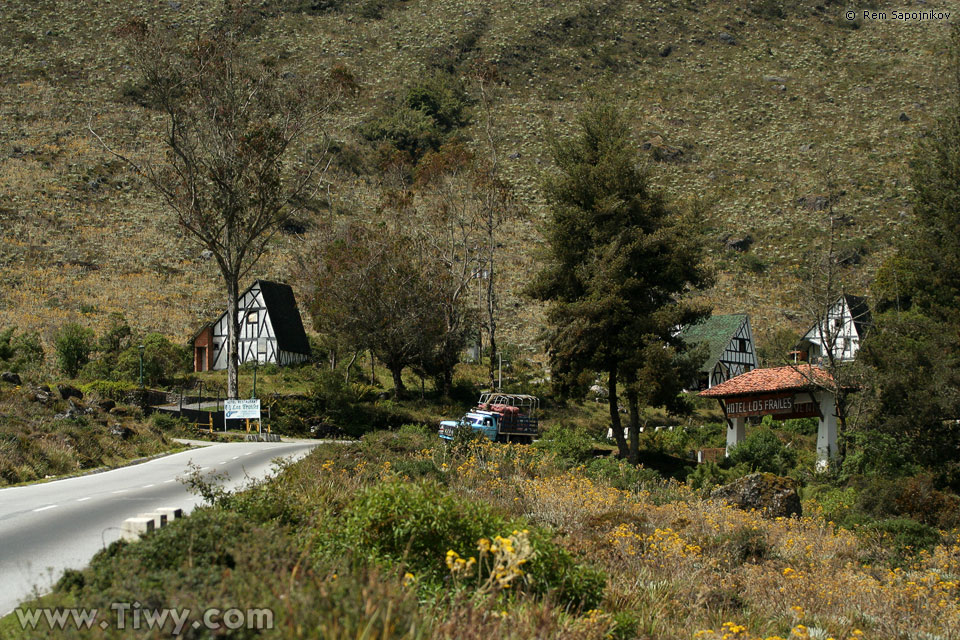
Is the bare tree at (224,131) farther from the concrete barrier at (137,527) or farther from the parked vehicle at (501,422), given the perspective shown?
the concrete barrier at (137,527)

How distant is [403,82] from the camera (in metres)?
108

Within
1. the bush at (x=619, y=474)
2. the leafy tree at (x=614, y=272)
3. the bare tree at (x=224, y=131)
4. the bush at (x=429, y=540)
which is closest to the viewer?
the bush at (x=429, y=540)

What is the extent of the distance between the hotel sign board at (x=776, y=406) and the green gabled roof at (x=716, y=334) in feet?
67.9

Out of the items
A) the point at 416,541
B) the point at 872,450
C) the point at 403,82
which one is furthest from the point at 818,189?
the point at 416,541

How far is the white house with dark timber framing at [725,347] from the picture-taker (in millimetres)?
53688

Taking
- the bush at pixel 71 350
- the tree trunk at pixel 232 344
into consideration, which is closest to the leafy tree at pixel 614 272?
the tree trunk at pixel 232 344

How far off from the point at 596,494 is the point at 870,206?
74.6 metres

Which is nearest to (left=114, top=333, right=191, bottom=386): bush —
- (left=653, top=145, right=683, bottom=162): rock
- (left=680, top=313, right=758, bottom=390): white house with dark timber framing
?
(left=680, top=313, right=758, bottom=390): white house with dark timber framing

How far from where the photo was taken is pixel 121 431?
25.0 metres

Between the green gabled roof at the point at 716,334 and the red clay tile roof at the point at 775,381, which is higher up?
the green gabled roof at the point at 716,334

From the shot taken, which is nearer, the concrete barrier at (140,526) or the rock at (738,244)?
the concrete barrier at (140,526)

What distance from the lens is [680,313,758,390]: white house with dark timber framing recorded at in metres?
53.7

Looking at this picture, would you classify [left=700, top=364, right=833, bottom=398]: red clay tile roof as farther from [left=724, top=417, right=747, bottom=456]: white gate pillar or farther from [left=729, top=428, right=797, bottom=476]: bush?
[left=729, top=428, right=797, bottom=476]: bush

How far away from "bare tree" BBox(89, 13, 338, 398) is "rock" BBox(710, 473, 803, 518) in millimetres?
23520
